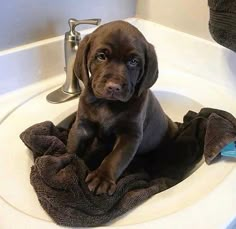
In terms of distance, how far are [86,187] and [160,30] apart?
731 millimetres

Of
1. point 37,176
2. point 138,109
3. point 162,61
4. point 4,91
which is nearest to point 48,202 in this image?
point 37,176

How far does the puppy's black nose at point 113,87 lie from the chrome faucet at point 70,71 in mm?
322

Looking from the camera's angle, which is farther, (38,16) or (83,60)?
(38,16)

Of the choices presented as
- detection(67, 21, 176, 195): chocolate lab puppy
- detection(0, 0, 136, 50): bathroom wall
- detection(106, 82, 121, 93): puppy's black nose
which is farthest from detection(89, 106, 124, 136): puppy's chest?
detection(0, 0, 136, 50): bathroom wall

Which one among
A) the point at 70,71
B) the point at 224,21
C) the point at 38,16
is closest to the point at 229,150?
the point at 224,21

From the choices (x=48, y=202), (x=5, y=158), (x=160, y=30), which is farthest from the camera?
(x=160, y=30)

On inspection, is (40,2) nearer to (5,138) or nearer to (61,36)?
(61,36)

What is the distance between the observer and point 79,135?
97 centimetres

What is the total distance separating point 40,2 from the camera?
3.72 feet

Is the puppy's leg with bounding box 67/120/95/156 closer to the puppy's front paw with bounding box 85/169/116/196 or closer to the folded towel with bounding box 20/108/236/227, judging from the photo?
the folded towel with bounding box 20/108/236/227

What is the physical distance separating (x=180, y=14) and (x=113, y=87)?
23.6 inches

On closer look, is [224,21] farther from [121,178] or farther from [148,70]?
[121,178]

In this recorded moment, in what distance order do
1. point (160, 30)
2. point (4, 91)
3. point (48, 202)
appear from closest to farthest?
point (48, 202) → point (4, 91) → point (160, 30)

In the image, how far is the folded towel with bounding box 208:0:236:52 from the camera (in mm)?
1014
